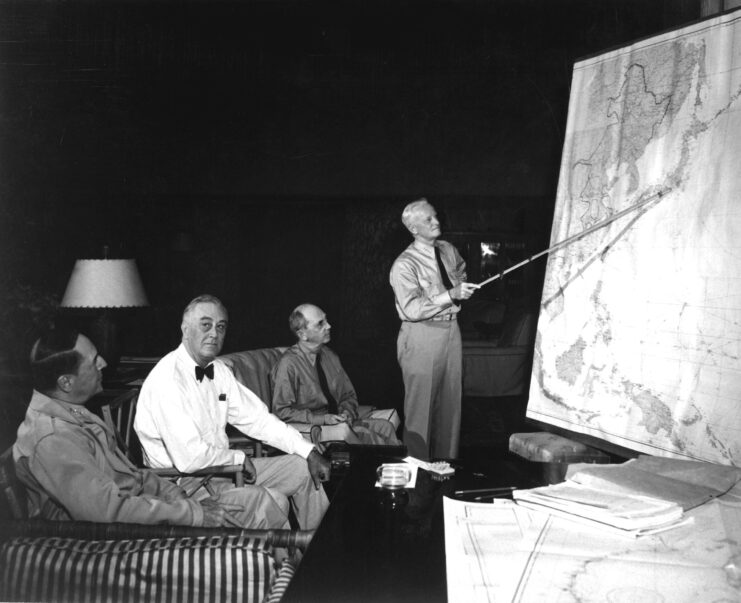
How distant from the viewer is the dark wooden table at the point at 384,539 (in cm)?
118

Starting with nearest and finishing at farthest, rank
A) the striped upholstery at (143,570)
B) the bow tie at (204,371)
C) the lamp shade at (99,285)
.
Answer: the striped upholstery at (143,570), the bow tie at (204,371), the lamp shade at (99,285)

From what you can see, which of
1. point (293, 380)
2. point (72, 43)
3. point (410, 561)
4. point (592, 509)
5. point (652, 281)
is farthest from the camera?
point (293, 380)

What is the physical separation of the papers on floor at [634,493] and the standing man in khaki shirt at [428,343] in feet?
6.84

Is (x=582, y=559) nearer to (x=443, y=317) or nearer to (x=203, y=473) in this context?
(x=203, y=473)

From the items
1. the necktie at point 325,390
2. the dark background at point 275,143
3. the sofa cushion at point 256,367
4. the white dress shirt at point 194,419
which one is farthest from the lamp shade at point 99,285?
the necktie at point 325,390

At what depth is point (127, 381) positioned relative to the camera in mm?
3506

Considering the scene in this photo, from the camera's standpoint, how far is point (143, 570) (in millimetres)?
1399

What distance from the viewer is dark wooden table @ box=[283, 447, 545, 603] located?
1.18 metres

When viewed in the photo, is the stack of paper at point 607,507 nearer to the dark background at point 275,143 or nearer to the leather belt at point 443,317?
the leather belt at point 443,317

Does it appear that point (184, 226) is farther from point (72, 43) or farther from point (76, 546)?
point (76, 546)

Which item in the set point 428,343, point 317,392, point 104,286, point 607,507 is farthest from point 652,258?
point 104,286

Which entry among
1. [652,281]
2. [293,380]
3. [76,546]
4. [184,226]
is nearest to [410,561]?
[76,546]

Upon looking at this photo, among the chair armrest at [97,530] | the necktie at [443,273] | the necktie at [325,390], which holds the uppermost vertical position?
the necktie at [443,273]

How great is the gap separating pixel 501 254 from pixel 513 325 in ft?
2.01
